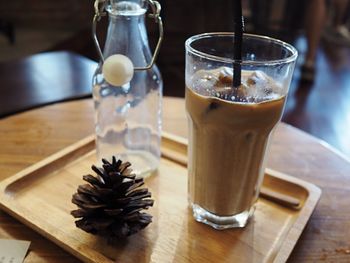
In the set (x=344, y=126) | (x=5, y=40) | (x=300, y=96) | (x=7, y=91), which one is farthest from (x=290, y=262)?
(x=5, y=40)

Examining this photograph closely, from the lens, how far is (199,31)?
235 cm

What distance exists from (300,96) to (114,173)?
1.84m

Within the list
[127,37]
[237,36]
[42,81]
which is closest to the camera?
[237,36]

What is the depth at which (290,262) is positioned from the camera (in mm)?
504

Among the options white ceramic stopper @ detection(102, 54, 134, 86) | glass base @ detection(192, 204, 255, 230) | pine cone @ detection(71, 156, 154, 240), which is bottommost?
glass base @ detection(192, 204, 255, 230)

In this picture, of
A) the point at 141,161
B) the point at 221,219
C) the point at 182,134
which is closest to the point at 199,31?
the point at 182,134

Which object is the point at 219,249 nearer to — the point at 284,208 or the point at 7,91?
the point at 284,208

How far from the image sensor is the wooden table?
52cm

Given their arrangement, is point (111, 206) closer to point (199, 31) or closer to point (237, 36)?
point (237, 36)

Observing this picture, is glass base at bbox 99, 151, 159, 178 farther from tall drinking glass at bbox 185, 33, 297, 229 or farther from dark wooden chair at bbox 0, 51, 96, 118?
dark wooden chair at bbox 0, 51, 96, 118

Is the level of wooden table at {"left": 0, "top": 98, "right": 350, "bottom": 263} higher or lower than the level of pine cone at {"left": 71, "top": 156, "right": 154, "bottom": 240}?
lower

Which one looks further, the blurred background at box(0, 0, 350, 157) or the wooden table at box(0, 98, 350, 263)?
the blurred background at box(0, 0, 350, 157)

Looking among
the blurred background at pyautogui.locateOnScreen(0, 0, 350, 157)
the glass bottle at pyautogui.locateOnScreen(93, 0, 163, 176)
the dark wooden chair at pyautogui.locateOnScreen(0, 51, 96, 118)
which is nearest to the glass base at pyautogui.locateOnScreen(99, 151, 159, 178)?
the glass bottle at pyautogui.locateOnScreen(93, 0, 163, 176)

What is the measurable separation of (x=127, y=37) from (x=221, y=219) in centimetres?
31
